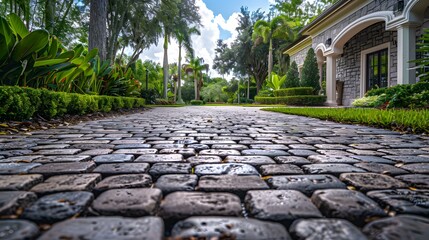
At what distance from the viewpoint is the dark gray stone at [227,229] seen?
2.50 ft

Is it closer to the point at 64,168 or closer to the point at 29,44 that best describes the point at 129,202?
the point at 64,168

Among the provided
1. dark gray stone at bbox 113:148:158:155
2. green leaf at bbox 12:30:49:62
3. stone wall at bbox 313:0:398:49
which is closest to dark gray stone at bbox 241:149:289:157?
dark gray stone at bbox 113:148:158:155

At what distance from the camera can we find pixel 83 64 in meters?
5.07

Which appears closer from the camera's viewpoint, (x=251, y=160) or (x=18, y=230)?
(x=18, y=230)

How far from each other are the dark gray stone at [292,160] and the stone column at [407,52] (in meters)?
8.36

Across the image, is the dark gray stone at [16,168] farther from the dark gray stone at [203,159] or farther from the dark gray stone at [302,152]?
the dark gray stone at [302,152]

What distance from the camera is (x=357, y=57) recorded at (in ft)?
42.3

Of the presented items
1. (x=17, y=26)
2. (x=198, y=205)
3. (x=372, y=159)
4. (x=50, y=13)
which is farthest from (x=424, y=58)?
(x=50, y=13)

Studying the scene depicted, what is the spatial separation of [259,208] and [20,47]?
13.0 ft

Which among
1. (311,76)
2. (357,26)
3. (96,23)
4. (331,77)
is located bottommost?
(331,77)

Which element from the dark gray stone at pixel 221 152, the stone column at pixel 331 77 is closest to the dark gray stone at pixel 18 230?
the dark gray stone at pixel 221 152

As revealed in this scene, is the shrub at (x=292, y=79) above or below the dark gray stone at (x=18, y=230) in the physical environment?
above

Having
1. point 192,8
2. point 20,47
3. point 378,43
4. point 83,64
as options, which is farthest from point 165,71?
point 20,47

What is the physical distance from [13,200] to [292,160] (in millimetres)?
1498
